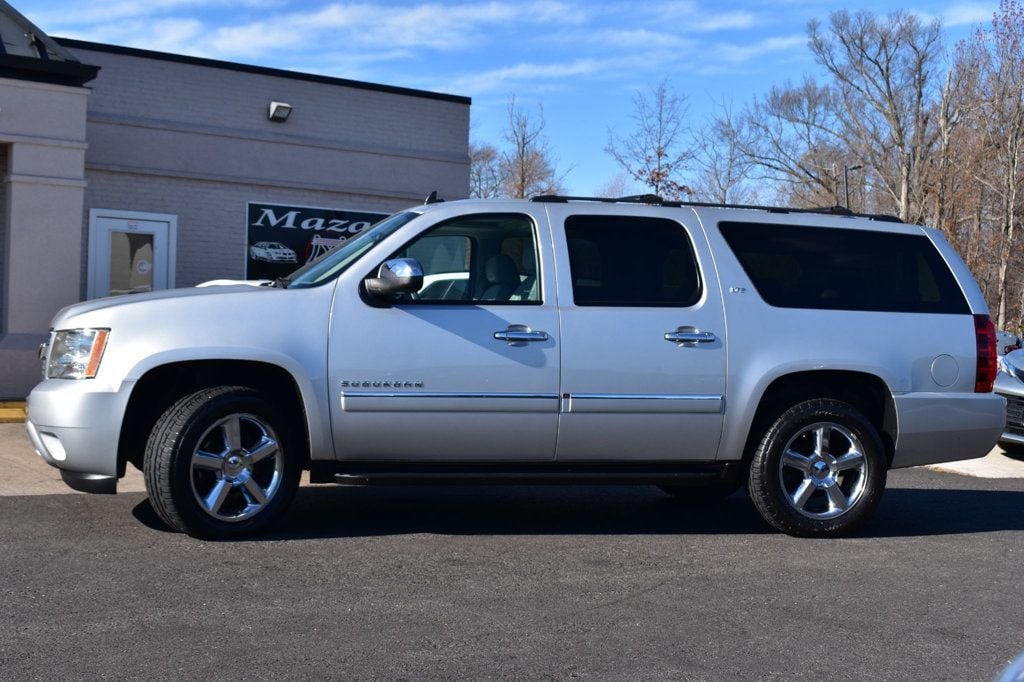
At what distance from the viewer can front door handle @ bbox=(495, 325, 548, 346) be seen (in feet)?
21.5

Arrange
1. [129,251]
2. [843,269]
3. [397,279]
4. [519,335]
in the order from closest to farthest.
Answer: [397,279] < [519,335] < [843,269] < [129,251]

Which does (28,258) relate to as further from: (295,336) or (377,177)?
(295,336)

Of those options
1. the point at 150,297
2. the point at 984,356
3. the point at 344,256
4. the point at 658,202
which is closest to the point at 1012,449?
the point at 984,356

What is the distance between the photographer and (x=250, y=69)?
16.2 metres

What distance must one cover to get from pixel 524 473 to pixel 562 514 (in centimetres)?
108

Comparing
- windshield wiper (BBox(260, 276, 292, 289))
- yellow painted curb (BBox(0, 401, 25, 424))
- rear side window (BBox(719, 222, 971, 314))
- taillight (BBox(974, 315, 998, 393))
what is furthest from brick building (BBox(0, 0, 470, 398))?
taillight (BBox(974, 315, 998, 393))

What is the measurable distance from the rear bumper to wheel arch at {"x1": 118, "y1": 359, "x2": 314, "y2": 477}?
11.5ft

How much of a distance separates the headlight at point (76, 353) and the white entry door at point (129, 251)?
29.8 feet

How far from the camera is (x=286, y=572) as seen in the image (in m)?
5.72

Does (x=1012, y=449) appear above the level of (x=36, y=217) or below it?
below

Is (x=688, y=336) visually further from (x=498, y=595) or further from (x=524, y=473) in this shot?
(x=498, y=595)

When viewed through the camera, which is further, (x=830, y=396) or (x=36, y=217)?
(x=36, y=217)

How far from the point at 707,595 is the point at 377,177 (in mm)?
12400

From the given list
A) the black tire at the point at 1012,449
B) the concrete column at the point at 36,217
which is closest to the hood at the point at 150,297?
the concrete column at the point at 36,217
